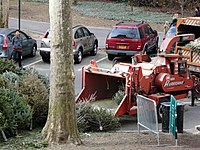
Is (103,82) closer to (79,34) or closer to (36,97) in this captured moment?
(36,97)

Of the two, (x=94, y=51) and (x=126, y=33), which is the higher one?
(x=126, y=33)

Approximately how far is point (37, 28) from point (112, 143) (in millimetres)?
27496

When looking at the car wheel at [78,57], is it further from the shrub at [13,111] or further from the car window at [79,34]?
the shrub at [13,111]

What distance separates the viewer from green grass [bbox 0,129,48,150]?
412 inches

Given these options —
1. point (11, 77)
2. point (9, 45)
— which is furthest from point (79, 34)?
point (11, 77)

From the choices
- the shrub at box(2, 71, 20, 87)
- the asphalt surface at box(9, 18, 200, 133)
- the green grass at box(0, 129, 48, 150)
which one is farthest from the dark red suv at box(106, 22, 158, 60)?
the green grass at box(0, 129, 48, 150)

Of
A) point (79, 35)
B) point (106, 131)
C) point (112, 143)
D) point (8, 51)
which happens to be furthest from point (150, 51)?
point (112, 143)

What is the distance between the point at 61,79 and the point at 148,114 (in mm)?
2347

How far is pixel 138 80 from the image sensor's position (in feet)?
47.6

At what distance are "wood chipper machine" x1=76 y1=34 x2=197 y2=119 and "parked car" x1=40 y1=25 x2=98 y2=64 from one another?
313 inches

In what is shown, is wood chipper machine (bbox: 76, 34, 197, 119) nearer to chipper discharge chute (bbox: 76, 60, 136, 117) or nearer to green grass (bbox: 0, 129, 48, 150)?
chipper discharge chute (bbox: 76, 60, 136, 117)

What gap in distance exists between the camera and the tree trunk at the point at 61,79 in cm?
1030

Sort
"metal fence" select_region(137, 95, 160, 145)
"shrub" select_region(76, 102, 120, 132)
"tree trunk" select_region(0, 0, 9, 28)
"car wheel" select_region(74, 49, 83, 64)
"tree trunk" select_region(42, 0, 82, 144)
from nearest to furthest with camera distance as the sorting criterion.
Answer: "tree trunk" select_region(42, 0, 82, 144) < "metal fence" select_region(137, 95, 160, 145) < "shrub" select_region(76, 102, 120, 132) < "car wheel" select_region(74, 49, 83, 64) < "tree trunk" select_region(0, 0, 9, 28)

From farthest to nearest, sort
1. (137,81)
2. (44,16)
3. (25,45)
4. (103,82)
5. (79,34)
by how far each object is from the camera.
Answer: (44,16)
(79,34)
(25,45)
(103,82)
(137,81)
